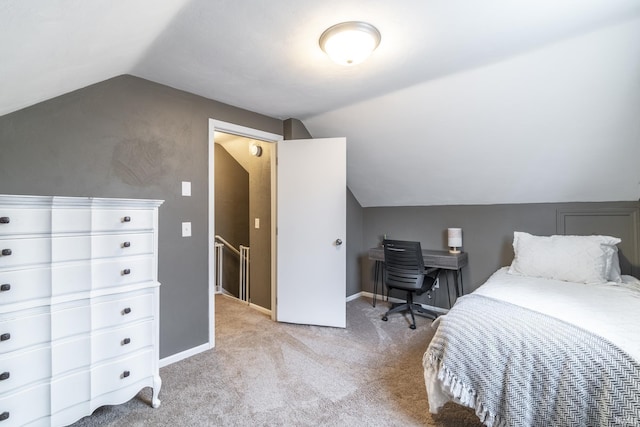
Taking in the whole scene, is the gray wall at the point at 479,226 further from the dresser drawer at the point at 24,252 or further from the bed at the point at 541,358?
the dresser drawer at the point at 24,252

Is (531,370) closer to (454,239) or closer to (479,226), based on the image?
(454,239)

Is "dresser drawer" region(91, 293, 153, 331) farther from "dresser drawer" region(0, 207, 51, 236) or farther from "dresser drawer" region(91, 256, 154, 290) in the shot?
"dresser drawer" region(0, 207, 51, 236)

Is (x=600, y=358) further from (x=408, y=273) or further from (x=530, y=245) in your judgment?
(x=408, y=273)

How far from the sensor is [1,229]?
130 centimetres

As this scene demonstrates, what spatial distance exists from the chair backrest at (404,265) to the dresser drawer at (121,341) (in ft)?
7.56

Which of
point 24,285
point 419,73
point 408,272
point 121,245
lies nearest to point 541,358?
point 408,272

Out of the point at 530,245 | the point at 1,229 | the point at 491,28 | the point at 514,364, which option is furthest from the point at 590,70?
the point at 1,229

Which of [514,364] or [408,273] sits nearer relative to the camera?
[514,364]

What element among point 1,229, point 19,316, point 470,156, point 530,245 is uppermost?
point 470,156

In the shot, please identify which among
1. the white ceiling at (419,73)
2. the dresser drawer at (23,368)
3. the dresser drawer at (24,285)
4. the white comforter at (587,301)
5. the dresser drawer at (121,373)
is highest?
the white ceiling at (419,73)

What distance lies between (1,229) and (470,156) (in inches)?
133

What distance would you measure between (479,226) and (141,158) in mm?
3425

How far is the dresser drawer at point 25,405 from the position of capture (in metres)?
1.30

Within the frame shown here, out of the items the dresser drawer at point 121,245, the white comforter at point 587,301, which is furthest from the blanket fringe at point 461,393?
the dresser drawer at point 121,245
